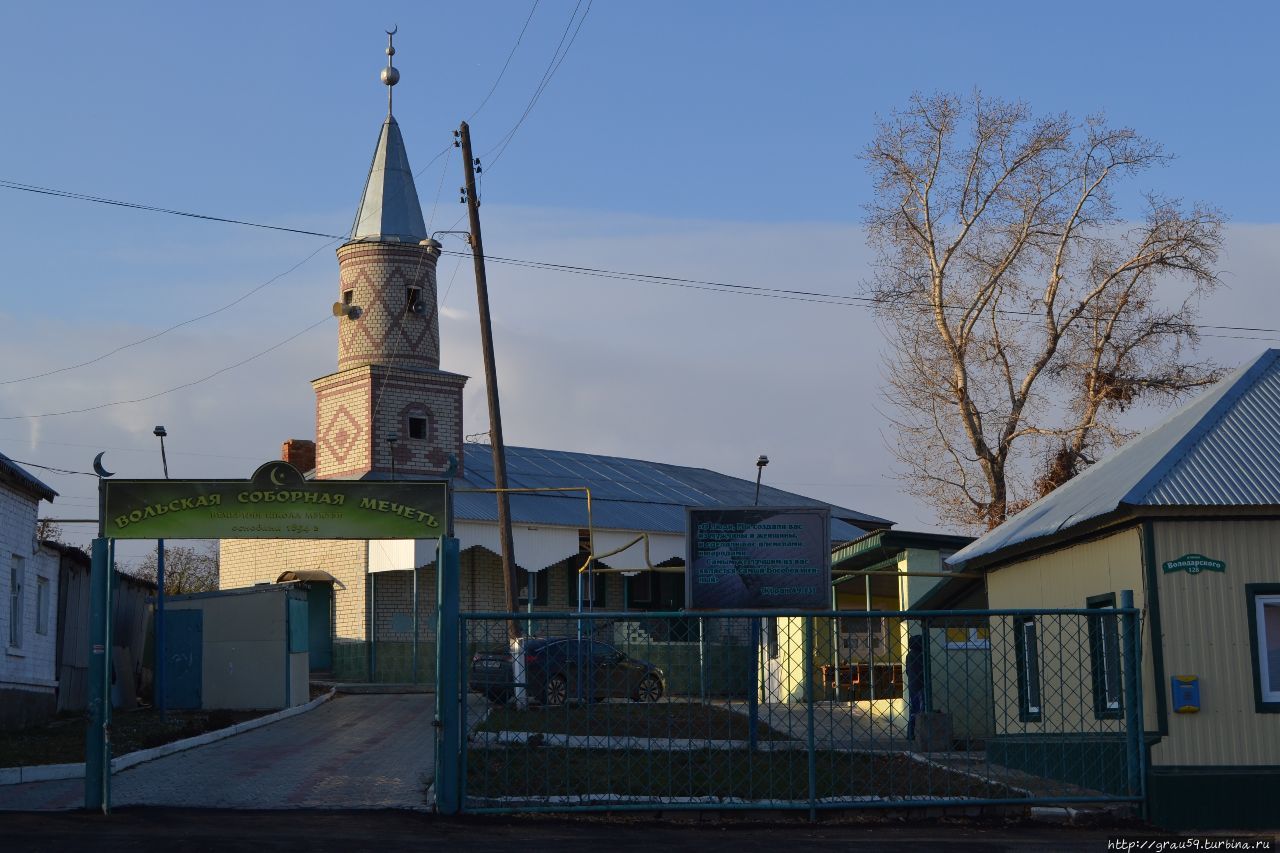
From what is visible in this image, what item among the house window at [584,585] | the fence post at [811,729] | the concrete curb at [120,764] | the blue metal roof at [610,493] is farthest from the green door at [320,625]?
the fence post at [811,729]

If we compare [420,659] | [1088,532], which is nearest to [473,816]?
[1088,532]

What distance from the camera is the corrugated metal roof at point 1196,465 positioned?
12797mm

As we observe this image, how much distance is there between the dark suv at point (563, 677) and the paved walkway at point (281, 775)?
1138 mm

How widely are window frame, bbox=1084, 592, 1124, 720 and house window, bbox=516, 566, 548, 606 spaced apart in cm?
2609

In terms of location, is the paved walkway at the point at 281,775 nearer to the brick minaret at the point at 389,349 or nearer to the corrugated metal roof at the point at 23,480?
the corrugated metal roof at the point at 23,480

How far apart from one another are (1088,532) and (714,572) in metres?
5.08

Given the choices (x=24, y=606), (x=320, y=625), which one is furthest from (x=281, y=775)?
(x=320, y=625)

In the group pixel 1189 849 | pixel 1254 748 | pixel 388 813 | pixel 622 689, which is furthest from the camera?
pixel 622 689

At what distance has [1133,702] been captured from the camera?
38.5 ft

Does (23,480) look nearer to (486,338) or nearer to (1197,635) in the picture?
(486,338)

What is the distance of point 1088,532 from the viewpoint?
13914mm

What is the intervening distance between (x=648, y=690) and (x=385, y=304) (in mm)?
26764

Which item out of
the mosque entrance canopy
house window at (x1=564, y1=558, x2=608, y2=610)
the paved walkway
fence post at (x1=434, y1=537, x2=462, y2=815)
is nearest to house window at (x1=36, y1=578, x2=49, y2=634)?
the paved walkway

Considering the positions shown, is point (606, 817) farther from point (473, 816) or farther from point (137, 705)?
point (137, 705)
